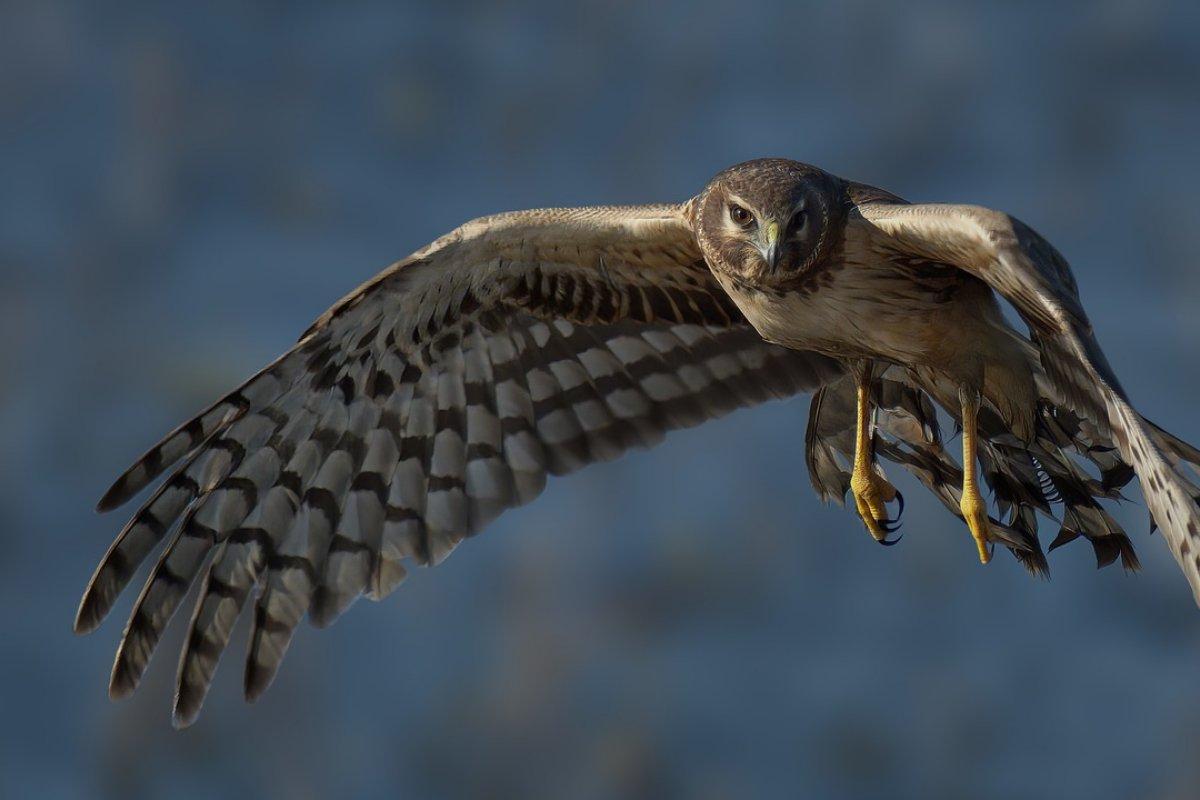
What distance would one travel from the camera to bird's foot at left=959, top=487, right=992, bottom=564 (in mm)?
6109

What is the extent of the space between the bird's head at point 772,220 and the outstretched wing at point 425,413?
469mm

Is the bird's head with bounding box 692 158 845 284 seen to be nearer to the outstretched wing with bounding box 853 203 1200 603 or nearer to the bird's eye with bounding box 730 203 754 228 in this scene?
the bird's eye with bounding box 730 203 754 228

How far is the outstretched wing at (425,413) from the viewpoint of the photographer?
6.61 metres

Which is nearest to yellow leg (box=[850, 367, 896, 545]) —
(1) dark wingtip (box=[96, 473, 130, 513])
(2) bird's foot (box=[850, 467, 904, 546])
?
(2) bird's foot (box=[850, 467, 904, 546])

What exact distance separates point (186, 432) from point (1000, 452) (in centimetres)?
298

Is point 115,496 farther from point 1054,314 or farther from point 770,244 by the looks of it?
point 1054,314

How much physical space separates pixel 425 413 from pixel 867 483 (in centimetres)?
182

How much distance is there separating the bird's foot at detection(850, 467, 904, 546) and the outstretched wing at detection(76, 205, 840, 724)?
62cm

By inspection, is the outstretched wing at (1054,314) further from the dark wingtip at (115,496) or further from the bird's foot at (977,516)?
the dark wingtip at (115,496)

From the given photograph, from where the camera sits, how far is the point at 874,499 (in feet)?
21.8

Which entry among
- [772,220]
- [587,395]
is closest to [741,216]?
[772,220]

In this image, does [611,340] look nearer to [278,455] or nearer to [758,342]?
[758,342]

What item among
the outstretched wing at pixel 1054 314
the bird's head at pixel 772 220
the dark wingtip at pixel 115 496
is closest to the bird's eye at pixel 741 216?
the bird's head at pixel 772 220

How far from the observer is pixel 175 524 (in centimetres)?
681
